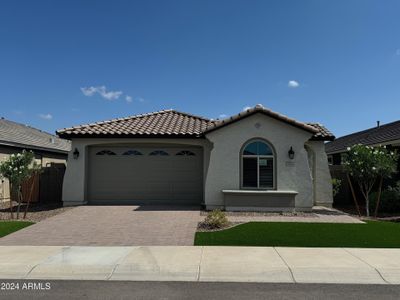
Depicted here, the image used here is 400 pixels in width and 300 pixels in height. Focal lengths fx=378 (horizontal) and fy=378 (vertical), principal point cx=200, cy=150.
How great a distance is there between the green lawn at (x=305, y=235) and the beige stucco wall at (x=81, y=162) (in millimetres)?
5468

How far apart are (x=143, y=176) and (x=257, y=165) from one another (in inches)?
202

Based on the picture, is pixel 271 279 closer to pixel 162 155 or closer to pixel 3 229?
pixel 3 229

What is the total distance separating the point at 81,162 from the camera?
53.1ft

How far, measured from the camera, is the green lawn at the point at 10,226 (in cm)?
1071

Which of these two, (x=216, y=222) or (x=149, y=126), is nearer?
(x=216, y=222)

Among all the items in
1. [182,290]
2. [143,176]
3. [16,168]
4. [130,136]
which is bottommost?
[182,290]

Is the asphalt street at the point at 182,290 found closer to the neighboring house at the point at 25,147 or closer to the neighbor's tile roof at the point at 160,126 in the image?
the neighbor's tile roof at the point at 160,126

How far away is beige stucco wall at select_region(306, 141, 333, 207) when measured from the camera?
1619cm

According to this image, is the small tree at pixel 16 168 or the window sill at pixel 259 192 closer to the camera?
the small tree at pixel 16 168

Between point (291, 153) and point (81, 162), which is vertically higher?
point (291, 153)

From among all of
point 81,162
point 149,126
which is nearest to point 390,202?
point 149,126

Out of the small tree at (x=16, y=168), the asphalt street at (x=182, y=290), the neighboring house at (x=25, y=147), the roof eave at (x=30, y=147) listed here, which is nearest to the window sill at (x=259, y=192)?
the small tree at (x=16, y=168)

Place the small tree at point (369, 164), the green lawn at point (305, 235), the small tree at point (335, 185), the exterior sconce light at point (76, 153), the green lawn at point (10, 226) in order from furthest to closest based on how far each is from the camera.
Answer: the small tree at point (335, 185)
the exterior sconce light at point (76, 153)
the small tree at point (369, 164)
the green lawn at point (10, 226)
the green lawn at point (305, 235)

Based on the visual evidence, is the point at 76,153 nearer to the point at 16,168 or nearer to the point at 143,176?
the point at 143,176
